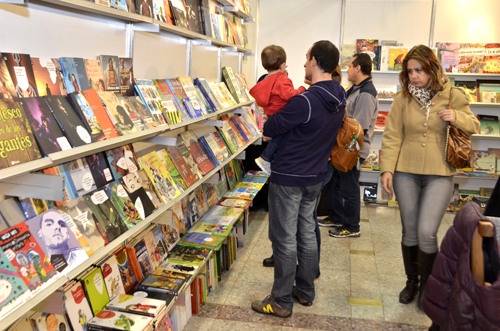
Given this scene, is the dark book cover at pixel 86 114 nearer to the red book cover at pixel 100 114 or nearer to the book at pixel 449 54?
the red book cover at pixel 100 114

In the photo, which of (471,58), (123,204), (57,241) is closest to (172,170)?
(123,204)

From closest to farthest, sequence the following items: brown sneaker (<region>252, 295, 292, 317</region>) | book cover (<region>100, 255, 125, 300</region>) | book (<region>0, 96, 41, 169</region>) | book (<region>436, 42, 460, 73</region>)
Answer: book (<region>0, 96, 41, 169</region>)
book cover (<region>100, 255, 125, 300</region>)
brown sneaker (<region>252, 295, 292, 317</region>)
book (<region>436, 42, 460, 73</region>)

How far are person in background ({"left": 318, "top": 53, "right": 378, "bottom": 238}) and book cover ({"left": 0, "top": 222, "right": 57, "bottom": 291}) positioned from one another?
298cm

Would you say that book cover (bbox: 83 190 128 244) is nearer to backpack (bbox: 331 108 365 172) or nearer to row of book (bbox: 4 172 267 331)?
row of book (bbox: 4 172 267 331)

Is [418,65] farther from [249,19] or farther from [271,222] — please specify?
[249,19]

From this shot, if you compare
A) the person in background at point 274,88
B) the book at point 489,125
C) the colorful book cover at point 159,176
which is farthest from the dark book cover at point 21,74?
the book at point 489,125

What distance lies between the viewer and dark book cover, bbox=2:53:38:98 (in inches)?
51.7

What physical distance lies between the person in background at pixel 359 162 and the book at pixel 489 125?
82.9 inches

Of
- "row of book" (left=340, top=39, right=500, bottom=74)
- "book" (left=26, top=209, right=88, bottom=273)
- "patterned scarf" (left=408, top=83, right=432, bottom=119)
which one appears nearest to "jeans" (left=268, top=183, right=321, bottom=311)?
"patterned scarf" (left=408, top=83, right=432, bottom=119)

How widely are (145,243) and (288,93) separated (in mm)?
1384

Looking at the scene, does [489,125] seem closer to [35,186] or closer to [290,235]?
[290,235]

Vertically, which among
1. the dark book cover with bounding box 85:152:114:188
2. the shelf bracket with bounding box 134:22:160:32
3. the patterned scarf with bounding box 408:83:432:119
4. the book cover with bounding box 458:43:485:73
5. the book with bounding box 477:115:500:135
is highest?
the shelf bracket with bounding box 134:22:160:32

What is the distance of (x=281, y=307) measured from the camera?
8.60ft

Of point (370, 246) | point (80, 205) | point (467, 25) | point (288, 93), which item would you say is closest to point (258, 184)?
point (370, 246)
